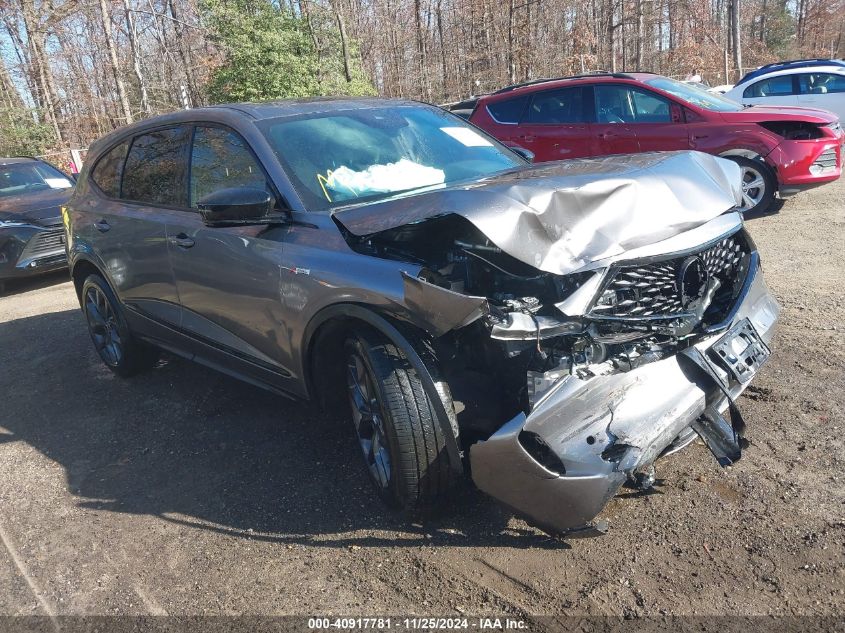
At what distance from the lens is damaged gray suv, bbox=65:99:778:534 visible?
243 cm

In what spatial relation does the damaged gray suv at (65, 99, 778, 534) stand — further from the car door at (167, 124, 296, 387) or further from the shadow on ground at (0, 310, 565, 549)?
the shadow on ground at (0, 310, 565, 549)

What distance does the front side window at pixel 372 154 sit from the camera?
134 inches

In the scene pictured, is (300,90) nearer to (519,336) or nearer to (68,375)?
(68,375)

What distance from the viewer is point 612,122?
8.56m

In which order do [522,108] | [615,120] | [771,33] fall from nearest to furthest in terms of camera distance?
[615,120] < [522,108] < [771,33]

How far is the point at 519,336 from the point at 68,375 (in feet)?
14.3

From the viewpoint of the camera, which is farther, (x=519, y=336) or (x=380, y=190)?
(x=380, y=190)

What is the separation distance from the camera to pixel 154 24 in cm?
2411

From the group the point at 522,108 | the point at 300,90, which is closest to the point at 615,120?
the point at 522,108

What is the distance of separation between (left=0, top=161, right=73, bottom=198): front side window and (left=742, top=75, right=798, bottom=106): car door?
506 inches

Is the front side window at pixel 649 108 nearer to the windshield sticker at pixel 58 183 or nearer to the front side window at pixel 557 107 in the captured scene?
the front side window at pixel 557 107

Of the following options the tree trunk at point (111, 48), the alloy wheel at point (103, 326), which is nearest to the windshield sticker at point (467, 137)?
the alloy wheel at point (103, 326)

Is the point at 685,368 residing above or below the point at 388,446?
above

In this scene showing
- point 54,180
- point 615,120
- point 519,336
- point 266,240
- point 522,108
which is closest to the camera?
point 519,336
